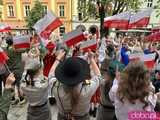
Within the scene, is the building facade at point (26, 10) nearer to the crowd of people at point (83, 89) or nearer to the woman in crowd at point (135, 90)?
the crowd of people at point (83, 89)

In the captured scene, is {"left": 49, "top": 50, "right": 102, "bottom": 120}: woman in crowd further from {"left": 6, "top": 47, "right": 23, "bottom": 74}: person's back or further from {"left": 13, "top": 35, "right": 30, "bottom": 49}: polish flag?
{"left": 6, "top": 47, "right": 23, "bottom": 74}: person's back

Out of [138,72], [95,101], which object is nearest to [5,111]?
[138,72]

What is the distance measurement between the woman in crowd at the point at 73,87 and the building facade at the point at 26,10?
143 ft

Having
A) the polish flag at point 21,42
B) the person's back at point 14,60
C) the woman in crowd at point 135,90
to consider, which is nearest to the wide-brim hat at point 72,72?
the woman in crowd at point 135,90

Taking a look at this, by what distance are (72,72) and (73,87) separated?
0.63ft

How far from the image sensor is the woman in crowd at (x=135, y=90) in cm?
350

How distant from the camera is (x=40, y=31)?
7.73 metres

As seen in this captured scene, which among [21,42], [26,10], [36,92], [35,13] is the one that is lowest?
[35,13]

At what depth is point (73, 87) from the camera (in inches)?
156

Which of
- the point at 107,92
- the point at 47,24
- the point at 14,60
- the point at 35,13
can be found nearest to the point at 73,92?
the point at 107,92

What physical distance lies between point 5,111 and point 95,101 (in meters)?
3.87

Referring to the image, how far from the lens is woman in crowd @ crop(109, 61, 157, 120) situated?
11.5 feet

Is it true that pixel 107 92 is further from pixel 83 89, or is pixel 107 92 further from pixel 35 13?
pixel 35 13

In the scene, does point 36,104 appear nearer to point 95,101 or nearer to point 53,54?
point 95,101
